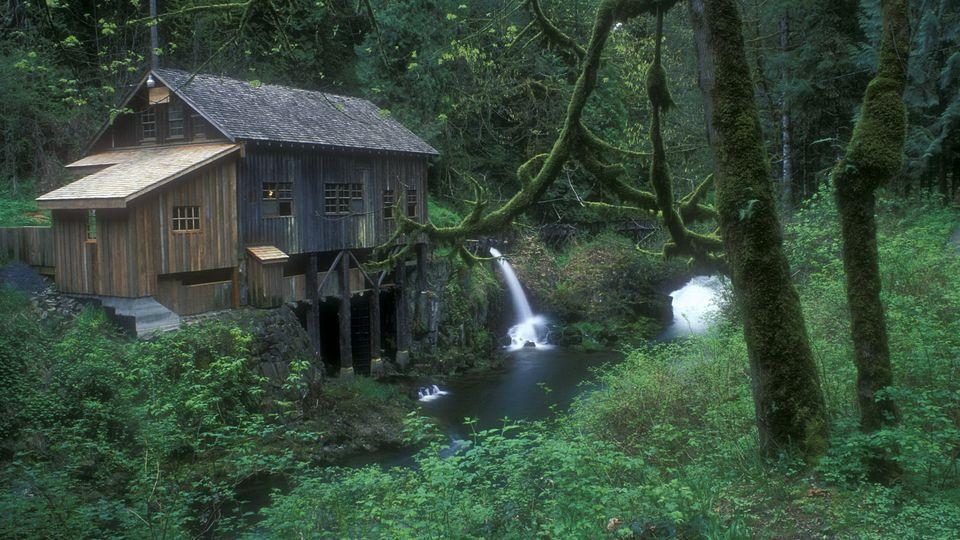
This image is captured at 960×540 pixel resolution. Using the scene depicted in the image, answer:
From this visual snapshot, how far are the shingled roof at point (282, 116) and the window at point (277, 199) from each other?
1245 millimetres

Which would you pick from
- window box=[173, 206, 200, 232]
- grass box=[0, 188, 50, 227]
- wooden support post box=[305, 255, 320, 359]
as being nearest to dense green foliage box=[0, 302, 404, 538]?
window box=[173, 206, 200, 232]

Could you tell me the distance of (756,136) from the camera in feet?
17.8

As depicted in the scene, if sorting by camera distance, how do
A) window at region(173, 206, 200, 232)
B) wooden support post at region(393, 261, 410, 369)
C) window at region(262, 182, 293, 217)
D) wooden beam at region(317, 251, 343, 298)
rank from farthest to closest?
1. wooden support post at region(393, 261, 410, 369)
2. wooden beam at region(317, 251, 343, 298)
3. window at region(262, 182, 293, 217)
4. window at region(173, 206, 200, 232)

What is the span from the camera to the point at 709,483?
18.3ft

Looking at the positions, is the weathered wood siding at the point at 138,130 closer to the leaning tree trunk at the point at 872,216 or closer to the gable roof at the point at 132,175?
the gable roof at the point at 132,175

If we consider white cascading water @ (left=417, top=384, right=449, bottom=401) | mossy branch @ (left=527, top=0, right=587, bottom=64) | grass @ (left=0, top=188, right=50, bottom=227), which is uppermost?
mossy branch @ (left=527, top=0, right=587, bottom=64)

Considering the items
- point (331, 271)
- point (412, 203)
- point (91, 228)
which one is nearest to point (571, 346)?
point (412, 203)

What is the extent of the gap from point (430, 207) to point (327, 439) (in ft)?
46.3

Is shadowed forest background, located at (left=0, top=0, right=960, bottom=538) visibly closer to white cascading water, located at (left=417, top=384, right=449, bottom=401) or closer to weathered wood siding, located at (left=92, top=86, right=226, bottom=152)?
white cascading water, located at (left=417, top=384, right=449, bottom=401)

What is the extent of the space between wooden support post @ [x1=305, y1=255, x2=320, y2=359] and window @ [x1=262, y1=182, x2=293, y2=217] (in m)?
1.49

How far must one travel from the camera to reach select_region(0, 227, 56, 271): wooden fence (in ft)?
53.2

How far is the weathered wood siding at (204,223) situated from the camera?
49.8 ft

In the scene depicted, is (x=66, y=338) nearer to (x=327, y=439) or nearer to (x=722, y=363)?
(x=327, y=439)

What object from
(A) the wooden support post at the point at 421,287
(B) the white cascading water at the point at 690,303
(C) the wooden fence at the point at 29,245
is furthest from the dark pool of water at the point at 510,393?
(C) the wooden fence at the point at 29,245
